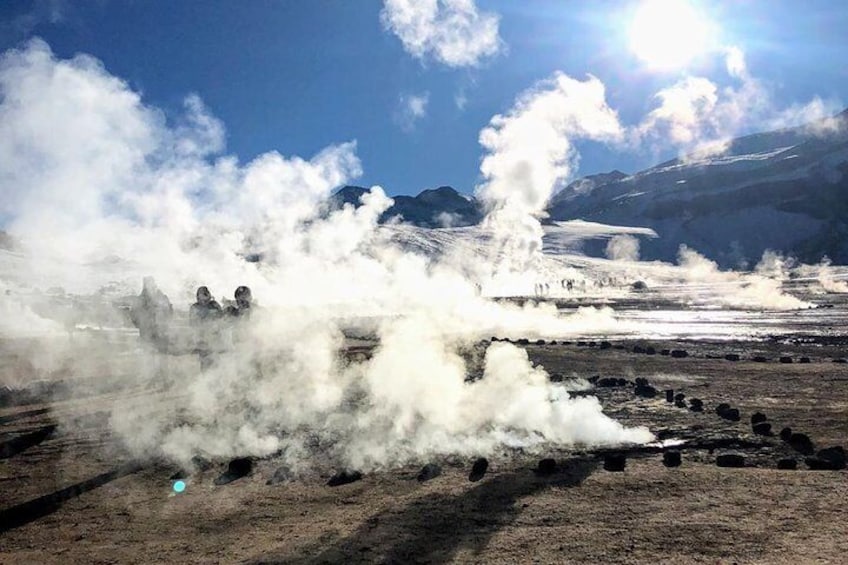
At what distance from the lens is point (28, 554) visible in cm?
1261

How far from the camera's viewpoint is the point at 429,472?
627 inches

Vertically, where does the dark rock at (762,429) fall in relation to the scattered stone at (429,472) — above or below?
above

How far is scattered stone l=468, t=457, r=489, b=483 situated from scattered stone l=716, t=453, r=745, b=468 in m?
5.50

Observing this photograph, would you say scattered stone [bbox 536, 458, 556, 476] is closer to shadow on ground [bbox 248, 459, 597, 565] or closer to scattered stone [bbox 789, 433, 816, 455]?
shadow on ground [bbox 248, 459, 597, 565]

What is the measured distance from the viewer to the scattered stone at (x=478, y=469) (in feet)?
51.1

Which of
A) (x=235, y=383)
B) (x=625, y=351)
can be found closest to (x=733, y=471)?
(x=235, y=383)

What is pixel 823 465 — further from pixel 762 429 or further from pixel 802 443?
pixel 762 429

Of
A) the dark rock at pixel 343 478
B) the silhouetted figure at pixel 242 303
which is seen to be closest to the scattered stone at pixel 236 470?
the dark rock at pixel 343 478

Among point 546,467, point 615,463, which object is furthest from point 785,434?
point 546,467

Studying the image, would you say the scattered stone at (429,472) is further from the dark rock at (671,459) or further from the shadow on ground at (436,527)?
the dark rock at (671,459)

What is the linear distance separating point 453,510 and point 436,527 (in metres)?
0.91

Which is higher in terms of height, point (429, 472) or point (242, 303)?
point (242, 303)

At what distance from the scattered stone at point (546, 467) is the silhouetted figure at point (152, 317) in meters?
25.6

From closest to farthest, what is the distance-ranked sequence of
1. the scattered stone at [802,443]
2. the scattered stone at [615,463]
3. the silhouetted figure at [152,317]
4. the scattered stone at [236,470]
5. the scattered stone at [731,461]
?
1. the scattered stone at [615,463]
2. the scattered stone at [731,461]
3. the scattered stone at [236,470]
4. the scattered stone at [802,443]
5. the silhouetted figure at [152,317]
